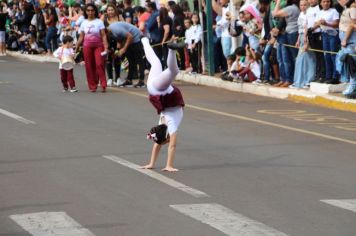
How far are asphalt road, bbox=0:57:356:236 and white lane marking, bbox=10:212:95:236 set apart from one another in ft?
0.30

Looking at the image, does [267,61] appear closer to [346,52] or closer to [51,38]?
[346,52]

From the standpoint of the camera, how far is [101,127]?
18078 millimetres

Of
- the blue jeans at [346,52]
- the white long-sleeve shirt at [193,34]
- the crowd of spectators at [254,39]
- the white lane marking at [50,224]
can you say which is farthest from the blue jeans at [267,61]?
the white lane marking at [50,224]

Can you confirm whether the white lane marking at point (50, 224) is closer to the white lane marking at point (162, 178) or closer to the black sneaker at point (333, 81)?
the white lane marking at point (162, 178)

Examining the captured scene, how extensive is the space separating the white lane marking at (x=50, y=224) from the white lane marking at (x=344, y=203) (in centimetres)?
266

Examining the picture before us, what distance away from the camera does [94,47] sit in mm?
25250

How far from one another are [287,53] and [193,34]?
5075 millimetres

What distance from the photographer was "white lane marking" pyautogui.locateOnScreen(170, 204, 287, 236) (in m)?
9.68

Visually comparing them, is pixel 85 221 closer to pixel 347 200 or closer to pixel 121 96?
pixel 347 200

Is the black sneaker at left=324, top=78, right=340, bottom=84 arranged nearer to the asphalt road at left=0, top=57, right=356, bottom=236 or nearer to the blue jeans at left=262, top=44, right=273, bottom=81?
the asphalt road at left=0, top=57, right=356, bottom=236

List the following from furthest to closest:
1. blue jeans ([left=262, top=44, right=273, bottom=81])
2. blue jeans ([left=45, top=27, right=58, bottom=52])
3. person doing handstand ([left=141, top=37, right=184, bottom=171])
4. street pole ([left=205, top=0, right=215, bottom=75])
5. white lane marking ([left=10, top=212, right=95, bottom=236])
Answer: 1. blue jeans ([left=45, top=27, right=58, bottom=52])
2. street pole ([left=205, top=0, right=215, bottom=75])
3. blue jeans ([left=262, top=44, right=273, bottom=81])
4. person doing handstand ([left=141, top=37, right=184, bottom=171])
5. white lane marking ([left=10, top=212, right=95, bottom=236])

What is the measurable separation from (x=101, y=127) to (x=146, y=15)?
13.3 meters

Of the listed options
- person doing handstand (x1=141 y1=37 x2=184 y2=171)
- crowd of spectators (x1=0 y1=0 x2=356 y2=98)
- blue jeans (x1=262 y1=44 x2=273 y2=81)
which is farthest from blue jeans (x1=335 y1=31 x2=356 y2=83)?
person doing handstand (x1=141 y1=37 x2=184 y2=171)

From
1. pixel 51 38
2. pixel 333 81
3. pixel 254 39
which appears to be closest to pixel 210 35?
pixel 254 39
